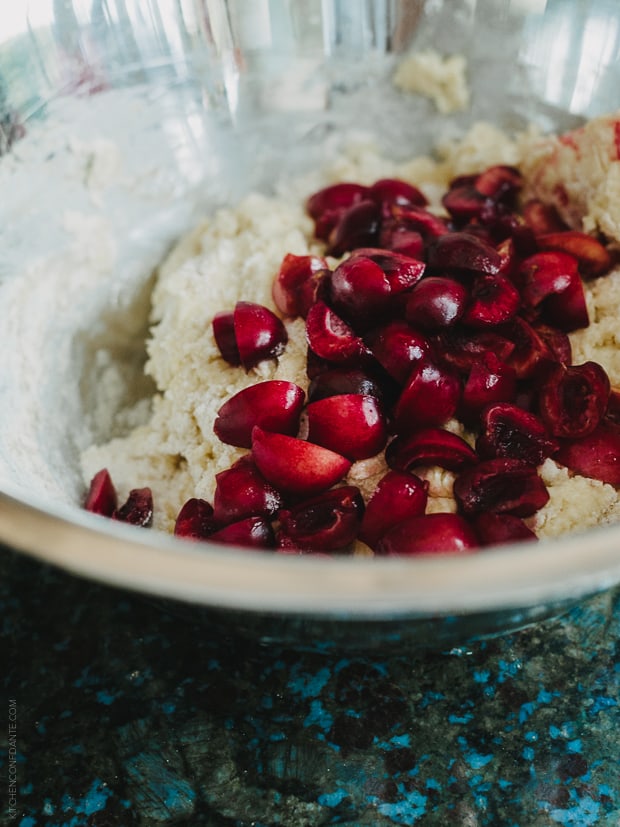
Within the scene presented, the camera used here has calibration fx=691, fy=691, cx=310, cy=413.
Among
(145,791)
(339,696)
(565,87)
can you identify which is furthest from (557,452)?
(565,87)

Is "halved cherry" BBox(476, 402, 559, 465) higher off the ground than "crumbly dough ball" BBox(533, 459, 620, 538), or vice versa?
"halved cherry" BBox(476, 402, 559, 465)

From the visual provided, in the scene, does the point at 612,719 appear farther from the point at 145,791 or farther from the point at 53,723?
the point at 53,723

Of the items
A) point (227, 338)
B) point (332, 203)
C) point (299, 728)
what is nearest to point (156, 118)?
point (332, 203)

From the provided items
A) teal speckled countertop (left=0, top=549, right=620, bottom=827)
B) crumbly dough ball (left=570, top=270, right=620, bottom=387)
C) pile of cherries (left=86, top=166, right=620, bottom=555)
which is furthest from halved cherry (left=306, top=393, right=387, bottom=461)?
crumbly dough ball (left=570, top=270, right=620, bottom=387)

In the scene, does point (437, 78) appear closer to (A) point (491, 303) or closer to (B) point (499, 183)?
(B) point (499, 183)

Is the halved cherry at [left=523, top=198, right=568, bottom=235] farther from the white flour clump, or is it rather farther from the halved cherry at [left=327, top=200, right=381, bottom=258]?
the halved cherry at [left=327, top=200, right=381, bottom=258]

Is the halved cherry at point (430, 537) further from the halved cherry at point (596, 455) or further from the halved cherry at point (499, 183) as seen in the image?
the halved cherry at point (499, 183)
